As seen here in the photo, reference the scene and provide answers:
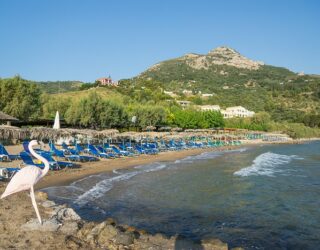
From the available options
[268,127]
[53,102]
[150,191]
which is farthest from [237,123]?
[150,191]

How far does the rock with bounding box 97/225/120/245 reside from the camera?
814cm

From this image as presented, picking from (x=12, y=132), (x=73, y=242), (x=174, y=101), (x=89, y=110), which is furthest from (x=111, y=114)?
(x=174, y=101)

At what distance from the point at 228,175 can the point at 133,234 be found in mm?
15763

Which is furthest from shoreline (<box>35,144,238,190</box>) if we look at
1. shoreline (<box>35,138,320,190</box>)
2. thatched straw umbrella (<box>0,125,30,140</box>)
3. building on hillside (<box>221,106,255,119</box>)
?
building on hillside (<box>221,106,255,119</box>)

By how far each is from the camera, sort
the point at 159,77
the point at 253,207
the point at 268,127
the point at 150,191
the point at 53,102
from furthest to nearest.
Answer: the point at 159,77, the point at 268,127, the point at 53,102, the point at 150,191, the point at 253,207

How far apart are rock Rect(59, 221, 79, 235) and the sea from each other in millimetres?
2248

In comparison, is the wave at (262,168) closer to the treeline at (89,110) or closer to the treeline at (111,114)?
the treeline at (111,114)

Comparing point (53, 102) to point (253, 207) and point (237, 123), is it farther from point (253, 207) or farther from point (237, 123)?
point (237, 123)

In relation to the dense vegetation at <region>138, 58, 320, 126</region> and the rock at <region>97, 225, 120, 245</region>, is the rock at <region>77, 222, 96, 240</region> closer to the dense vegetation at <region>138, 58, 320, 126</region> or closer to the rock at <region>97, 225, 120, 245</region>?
the rock at <region>97, 225, 120, 245</region>

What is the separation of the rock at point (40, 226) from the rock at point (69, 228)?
0.15 m

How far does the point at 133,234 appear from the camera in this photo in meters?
8.85

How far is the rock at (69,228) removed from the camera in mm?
8469

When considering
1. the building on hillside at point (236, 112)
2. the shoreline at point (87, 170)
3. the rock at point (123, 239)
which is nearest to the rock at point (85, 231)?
the rock at point (123, 239)

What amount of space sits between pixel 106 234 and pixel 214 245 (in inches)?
104
